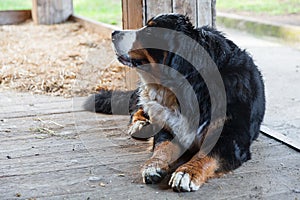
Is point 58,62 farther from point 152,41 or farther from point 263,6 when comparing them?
point 263,6

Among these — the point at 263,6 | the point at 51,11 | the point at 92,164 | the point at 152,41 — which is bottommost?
the point at 263,6

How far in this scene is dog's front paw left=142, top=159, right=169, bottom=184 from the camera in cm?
266

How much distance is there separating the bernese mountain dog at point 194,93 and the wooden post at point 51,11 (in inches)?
228

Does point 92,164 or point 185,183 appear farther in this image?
point 92,164

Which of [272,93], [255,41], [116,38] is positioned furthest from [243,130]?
[255,41]

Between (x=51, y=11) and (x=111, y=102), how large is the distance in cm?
506

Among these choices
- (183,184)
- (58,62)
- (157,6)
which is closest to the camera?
(183,184)

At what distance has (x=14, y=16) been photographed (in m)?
9.04

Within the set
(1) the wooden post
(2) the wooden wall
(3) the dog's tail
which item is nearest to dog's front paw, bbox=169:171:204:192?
(3) the dog's tail

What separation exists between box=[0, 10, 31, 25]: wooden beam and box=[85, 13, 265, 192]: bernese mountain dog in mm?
6335

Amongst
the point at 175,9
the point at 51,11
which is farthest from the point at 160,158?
the point at 51,11

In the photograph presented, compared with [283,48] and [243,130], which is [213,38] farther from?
[283,48]

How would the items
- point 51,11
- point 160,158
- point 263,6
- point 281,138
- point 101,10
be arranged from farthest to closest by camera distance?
point 263,6 < point 101,10 < point 51,11 < point 281,138 < point 160,158

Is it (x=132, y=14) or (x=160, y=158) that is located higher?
(x=132, y=14)
